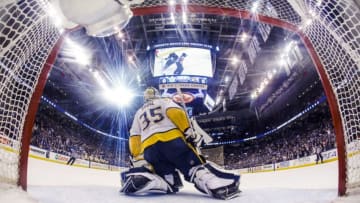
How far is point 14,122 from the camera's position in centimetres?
122

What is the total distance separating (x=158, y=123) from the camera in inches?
62.1

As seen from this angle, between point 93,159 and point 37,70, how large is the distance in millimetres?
2949

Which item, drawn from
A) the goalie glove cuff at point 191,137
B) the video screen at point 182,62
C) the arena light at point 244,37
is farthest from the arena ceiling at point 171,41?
the goalie glove cuff at point 191,137

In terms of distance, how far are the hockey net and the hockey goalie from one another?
51 cm

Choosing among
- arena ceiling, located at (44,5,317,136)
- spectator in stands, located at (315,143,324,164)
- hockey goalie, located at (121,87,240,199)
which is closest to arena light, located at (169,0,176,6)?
hockey goalie, located at (121,87,240,199)

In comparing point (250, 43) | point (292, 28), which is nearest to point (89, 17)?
point (292, 28)

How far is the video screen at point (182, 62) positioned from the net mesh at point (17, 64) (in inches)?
55.1

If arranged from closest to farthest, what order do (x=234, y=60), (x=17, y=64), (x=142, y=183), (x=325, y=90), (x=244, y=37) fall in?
(x=17, y=64) → (x=325, y=90) → (x=142, y=183) → (x=244, y=37) → (x=234, y=60)

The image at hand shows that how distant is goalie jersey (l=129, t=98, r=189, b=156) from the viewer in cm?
155

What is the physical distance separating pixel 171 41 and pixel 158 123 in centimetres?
156

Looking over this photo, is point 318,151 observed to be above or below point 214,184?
above

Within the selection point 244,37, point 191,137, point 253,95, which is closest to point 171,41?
point 191,137

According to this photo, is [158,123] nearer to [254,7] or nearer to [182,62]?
[254,7]

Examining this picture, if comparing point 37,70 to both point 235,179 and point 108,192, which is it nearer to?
point 108,192
